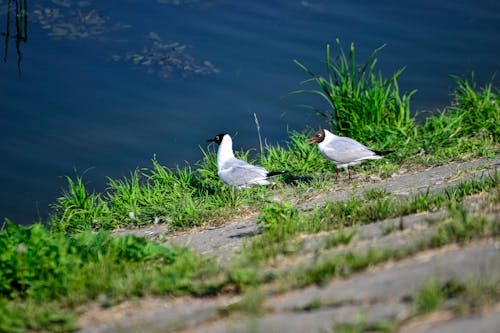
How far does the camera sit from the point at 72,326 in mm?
4895

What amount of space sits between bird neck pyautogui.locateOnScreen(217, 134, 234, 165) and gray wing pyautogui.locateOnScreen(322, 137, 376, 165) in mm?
1022

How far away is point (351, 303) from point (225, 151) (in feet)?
15.0

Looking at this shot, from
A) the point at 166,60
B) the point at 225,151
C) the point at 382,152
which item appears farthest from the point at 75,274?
the point at 166,60

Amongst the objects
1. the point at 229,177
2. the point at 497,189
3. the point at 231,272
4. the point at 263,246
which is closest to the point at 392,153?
the point at 229,177

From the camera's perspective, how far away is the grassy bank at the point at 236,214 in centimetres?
522

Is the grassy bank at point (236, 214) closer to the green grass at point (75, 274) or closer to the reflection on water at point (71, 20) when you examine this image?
the green grass at point (75, 274)

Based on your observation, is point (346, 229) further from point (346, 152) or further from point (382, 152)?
point (382, 152)

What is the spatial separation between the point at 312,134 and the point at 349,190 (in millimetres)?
1738

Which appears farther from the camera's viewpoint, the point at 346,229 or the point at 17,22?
the point at 17,22

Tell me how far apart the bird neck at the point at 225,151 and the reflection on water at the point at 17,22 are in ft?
13.4

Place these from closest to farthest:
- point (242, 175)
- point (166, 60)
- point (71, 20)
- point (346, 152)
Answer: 1. point (242, 175)
2. point (346, 152)
3. point (166, 60)
4. point (71, 20)

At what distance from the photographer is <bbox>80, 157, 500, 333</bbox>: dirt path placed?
4.29m

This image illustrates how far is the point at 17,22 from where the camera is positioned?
1266 centimetres

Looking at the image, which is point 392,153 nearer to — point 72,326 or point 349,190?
point 349,190
